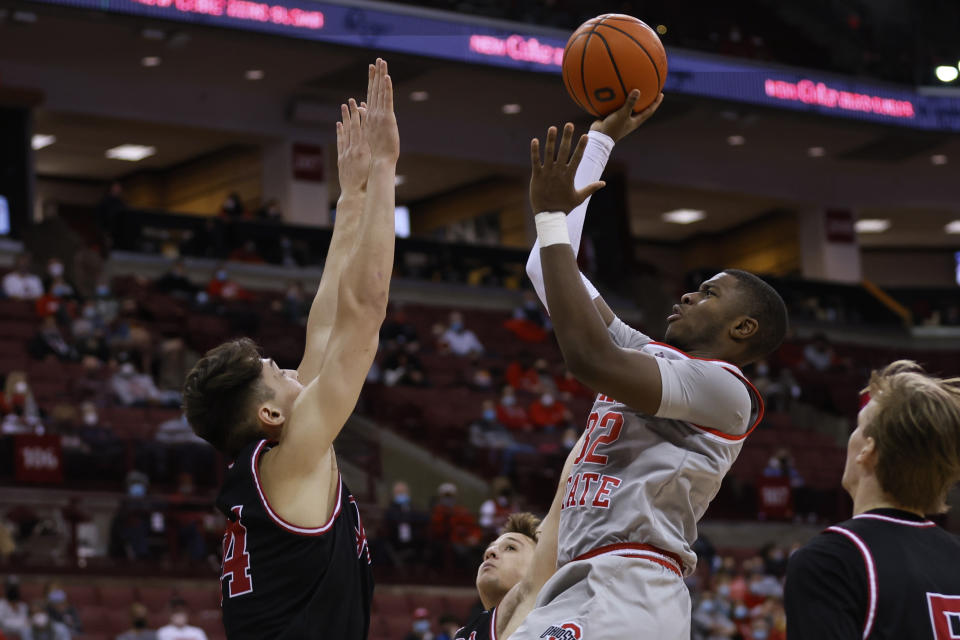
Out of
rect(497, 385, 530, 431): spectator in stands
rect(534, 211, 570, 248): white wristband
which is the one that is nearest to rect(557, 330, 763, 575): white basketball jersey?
rect(534, 211, 570, 248): white wristband

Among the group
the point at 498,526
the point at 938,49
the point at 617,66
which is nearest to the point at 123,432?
the point at 498,526

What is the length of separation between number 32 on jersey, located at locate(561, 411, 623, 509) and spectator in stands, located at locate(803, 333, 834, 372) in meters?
19.7

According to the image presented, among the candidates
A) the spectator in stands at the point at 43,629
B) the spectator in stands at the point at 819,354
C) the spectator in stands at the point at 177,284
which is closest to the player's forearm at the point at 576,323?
the spectator in stands at the point at 43,629

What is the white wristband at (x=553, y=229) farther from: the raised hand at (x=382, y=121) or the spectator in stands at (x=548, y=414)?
the spectator in stands at (x=548, y=414)

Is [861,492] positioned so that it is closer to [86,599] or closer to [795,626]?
[795,626]

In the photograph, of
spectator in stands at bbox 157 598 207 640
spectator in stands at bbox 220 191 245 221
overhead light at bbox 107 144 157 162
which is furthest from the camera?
overhead light at bbox 107 144 157 162

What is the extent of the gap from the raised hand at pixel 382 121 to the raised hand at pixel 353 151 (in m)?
0.16

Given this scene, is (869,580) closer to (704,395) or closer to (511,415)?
(704,395)

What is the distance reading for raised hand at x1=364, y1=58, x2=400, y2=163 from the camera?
3553mm

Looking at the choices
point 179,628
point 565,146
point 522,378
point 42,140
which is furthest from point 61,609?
point 42,140

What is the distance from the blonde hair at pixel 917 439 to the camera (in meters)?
2.67

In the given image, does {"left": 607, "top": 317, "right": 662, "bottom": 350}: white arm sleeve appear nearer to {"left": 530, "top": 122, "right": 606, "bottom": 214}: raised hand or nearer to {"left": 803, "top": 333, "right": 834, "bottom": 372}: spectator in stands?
{"left": 530, "top": 122, "right": 606, "bottom": 214}: raised hand

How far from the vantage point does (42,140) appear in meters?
23.5

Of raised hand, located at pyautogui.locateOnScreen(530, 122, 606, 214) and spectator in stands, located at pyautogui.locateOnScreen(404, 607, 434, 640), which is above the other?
raised hand, located at pyautogui.locateOnScreen(530, 122, 606, 214)
